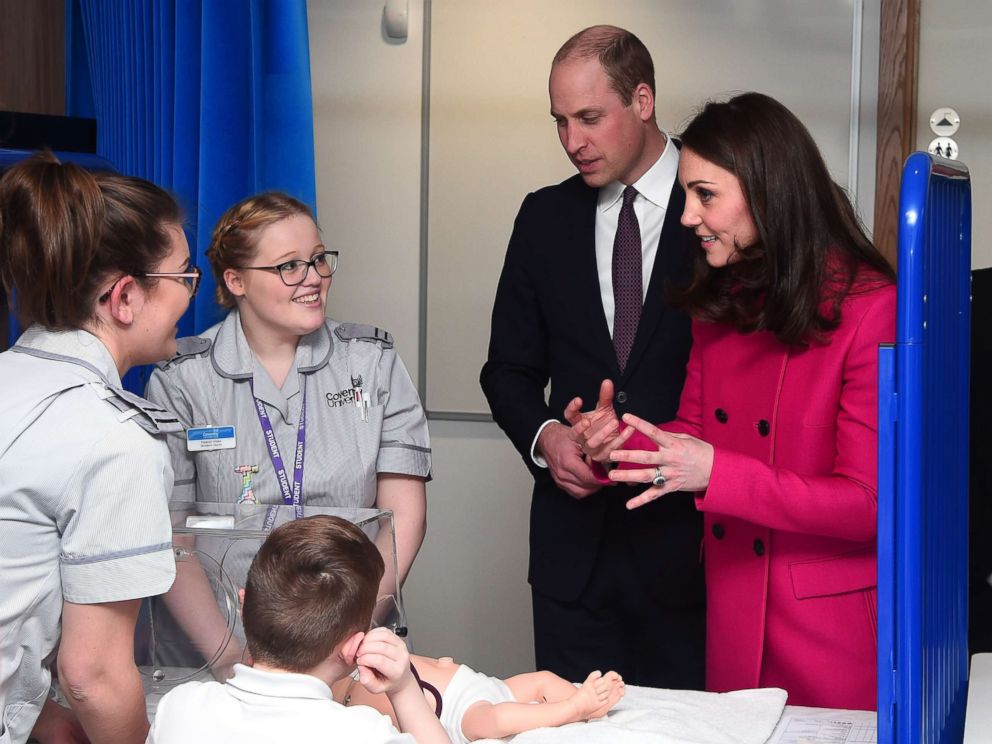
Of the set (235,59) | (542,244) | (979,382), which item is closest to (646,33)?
(542,244)

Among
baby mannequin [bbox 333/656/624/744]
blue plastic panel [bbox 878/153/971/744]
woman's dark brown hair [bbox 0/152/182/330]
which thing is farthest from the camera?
baby mannequin [bbox 333/656/624/744]

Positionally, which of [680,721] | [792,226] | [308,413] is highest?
[792,226]

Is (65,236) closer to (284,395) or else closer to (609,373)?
(284,395)

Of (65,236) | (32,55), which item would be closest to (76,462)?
(65,236)

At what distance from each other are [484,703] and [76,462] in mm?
775

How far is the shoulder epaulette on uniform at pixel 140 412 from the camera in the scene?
→ 1.53m

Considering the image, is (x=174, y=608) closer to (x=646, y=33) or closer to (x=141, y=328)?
(x=141, y=328)

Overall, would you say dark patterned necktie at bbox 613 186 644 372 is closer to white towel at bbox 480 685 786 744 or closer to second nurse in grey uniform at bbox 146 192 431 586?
second nurse in grey uniform at bbox 146 192 431 586

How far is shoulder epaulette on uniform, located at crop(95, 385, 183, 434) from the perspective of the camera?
1.53 m

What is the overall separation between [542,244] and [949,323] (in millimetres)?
1185

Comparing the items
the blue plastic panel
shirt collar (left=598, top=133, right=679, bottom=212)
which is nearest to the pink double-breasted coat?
the blue plastic panel

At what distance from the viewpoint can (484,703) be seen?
185cm

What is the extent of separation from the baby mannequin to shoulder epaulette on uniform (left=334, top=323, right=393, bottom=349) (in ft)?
2.48

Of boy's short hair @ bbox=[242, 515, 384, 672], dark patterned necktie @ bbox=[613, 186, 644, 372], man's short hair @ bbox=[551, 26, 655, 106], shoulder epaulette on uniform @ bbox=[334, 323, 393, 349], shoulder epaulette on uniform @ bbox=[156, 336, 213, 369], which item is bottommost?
boy's short hair @ bbox=[242, 515, 384, 672]
